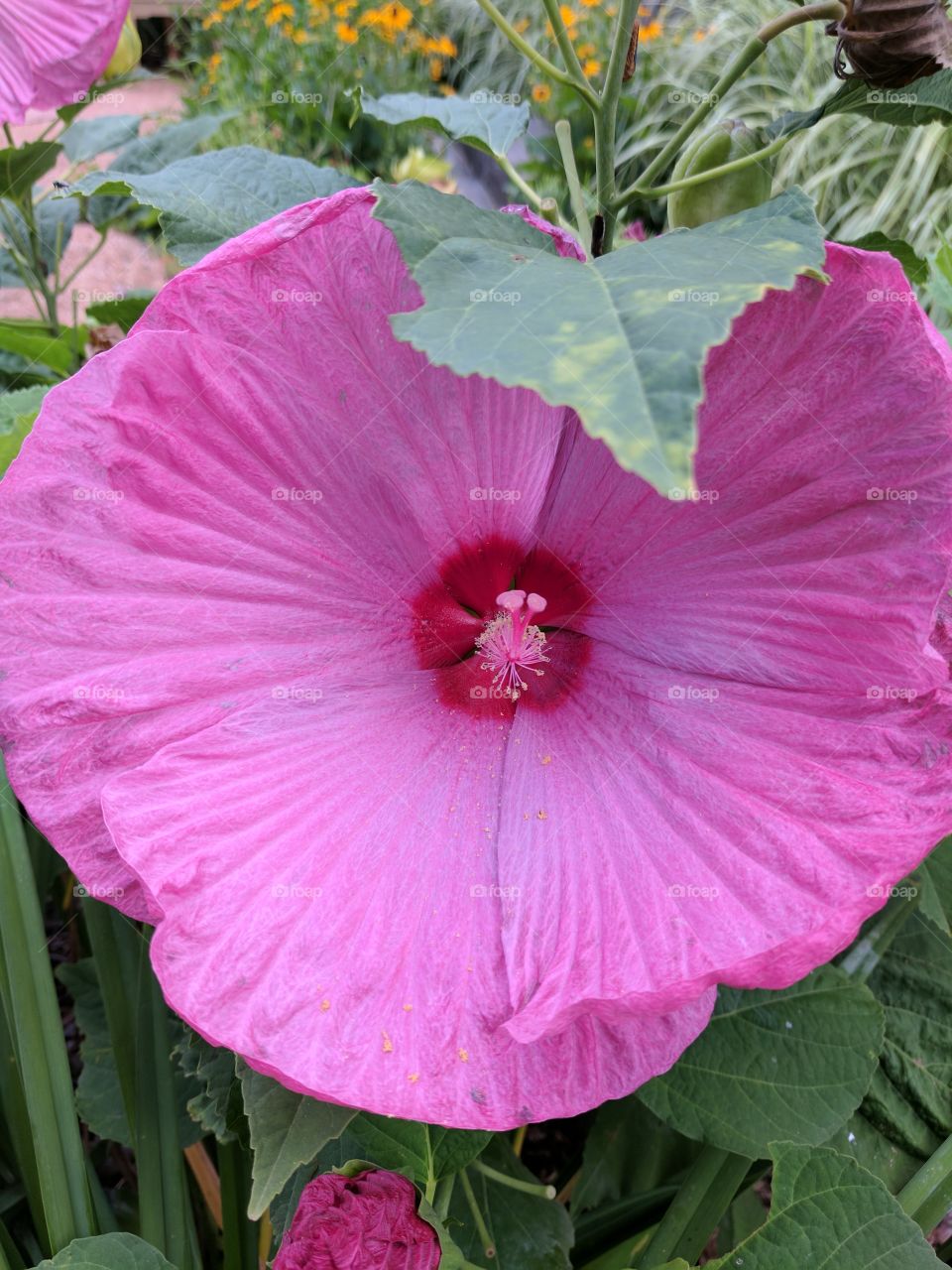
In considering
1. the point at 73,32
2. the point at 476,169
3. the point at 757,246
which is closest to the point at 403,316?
the point at 757,246

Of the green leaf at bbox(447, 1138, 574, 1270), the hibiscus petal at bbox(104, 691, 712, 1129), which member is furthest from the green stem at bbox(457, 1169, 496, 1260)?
the hibiscus petal at bbox(104, 691, 712, 1129)

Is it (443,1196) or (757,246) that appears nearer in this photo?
(757,246)

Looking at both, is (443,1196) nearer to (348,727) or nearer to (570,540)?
(348,727)

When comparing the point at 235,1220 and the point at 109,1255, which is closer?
the point at 109,1255

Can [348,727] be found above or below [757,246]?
below

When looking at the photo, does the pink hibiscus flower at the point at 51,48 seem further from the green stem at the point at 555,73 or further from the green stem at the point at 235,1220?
the green stem at the point at 235,1220

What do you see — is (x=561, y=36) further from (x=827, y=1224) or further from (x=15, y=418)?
(x=827, y=1224)

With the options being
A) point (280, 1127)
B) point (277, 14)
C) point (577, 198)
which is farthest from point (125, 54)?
point (277, 14)
